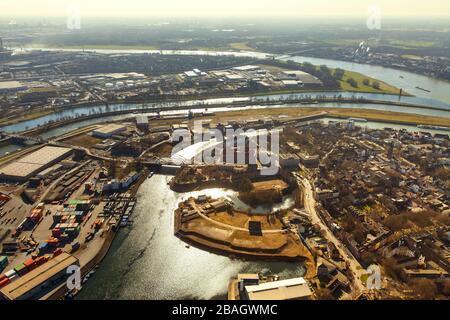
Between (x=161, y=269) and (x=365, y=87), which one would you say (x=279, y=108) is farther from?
(x=161, y=269)

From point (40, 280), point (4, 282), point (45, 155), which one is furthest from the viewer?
point (45, 155)

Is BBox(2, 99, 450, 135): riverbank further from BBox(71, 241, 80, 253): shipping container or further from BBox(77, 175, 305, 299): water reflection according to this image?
BBox(77, 175, 305, 299): water reflection

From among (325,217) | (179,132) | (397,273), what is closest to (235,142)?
(179,132)

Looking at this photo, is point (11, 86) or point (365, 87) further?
point (365, 87)

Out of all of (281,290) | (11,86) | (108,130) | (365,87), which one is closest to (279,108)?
(365,87)

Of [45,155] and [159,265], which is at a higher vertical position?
[45,155]

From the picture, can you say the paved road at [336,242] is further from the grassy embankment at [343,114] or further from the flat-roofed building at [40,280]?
the grassy embankment at [343,114]
